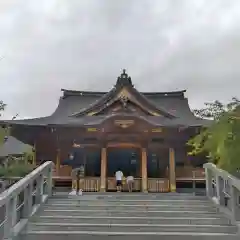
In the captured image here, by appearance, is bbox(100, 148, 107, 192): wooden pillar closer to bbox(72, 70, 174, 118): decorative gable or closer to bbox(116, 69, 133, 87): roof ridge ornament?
bbox(72, 70, 174, 118): decorative gable

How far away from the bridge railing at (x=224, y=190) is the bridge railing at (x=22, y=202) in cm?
371

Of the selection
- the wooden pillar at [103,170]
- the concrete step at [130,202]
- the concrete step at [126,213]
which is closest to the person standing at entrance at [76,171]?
the wooden pillar at [103,170]

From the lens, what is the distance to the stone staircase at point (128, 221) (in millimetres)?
5418

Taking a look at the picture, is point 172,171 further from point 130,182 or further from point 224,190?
point 224,190

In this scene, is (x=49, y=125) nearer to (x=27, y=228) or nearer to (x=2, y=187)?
(x=2, y=187)

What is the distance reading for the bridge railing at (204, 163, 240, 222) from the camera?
5.94 metres

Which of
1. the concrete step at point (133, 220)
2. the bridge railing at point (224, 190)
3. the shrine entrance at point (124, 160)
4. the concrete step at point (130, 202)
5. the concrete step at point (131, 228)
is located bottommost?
the concrete step at point (131, 228)

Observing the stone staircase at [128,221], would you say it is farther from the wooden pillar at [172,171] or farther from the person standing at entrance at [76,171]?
the wooden pillar at [172,171]

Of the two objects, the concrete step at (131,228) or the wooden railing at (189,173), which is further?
the wooden railing at (189,173)

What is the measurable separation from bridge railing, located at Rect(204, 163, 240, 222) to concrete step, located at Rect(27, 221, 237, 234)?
43cm

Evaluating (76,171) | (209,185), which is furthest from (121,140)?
(209,185)

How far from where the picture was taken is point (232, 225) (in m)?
5.88

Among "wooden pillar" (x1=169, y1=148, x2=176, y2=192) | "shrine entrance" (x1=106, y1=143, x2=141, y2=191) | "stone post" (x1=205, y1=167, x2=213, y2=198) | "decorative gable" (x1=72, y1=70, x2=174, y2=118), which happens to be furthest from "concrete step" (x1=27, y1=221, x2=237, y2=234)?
"decorative gable" (x1=72, y1=70, x2=174, y2=118)

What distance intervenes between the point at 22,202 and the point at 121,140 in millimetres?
8892
